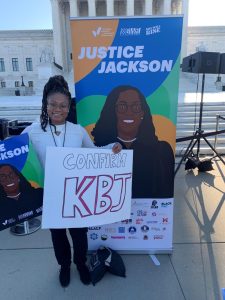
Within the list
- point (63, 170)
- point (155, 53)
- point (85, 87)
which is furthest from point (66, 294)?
point (155, 53)

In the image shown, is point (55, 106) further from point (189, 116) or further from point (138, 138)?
point (189, 116)

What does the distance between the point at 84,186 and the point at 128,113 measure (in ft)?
2.57

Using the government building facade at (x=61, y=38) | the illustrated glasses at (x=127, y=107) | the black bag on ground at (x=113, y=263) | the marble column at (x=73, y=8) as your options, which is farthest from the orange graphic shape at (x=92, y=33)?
the marble column at (x=73, y=8)

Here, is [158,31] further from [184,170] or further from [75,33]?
[184,170]

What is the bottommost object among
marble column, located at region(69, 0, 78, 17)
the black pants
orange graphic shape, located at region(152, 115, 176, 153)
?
the black pants

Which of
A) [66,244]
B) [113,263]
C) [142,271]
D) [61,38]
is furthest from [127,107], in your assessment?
[61,38]

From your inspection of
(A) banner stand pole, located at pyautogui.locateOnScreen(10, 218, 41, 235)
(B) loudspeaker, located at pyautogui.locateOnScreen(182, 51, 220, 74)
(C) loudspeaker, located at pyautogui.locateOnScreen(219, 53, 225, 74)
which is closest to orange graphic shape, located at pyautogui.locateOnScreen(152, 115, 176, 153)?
(A) banner stand pole, located at pyautogui.locateOnScreen(10, 218, 41, 235)

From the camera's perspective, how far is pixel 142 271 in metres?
2.66

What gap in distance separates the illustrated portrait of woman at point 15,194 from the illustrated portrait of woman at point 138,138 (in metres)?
0.76

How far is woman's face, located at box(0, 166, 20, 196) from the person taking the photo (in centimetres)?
224

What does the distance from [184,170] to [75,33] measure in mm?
3975

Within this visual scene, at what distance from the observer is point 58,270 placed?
2.72m

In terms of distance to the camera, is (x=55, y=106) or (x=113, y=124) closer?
(x=55, y=106)

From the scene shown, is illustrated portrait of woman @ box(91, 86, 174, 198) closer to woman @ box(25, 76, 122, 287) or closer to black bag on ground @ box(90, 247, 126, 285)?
woman @ box(25, 76, 122, 287)
